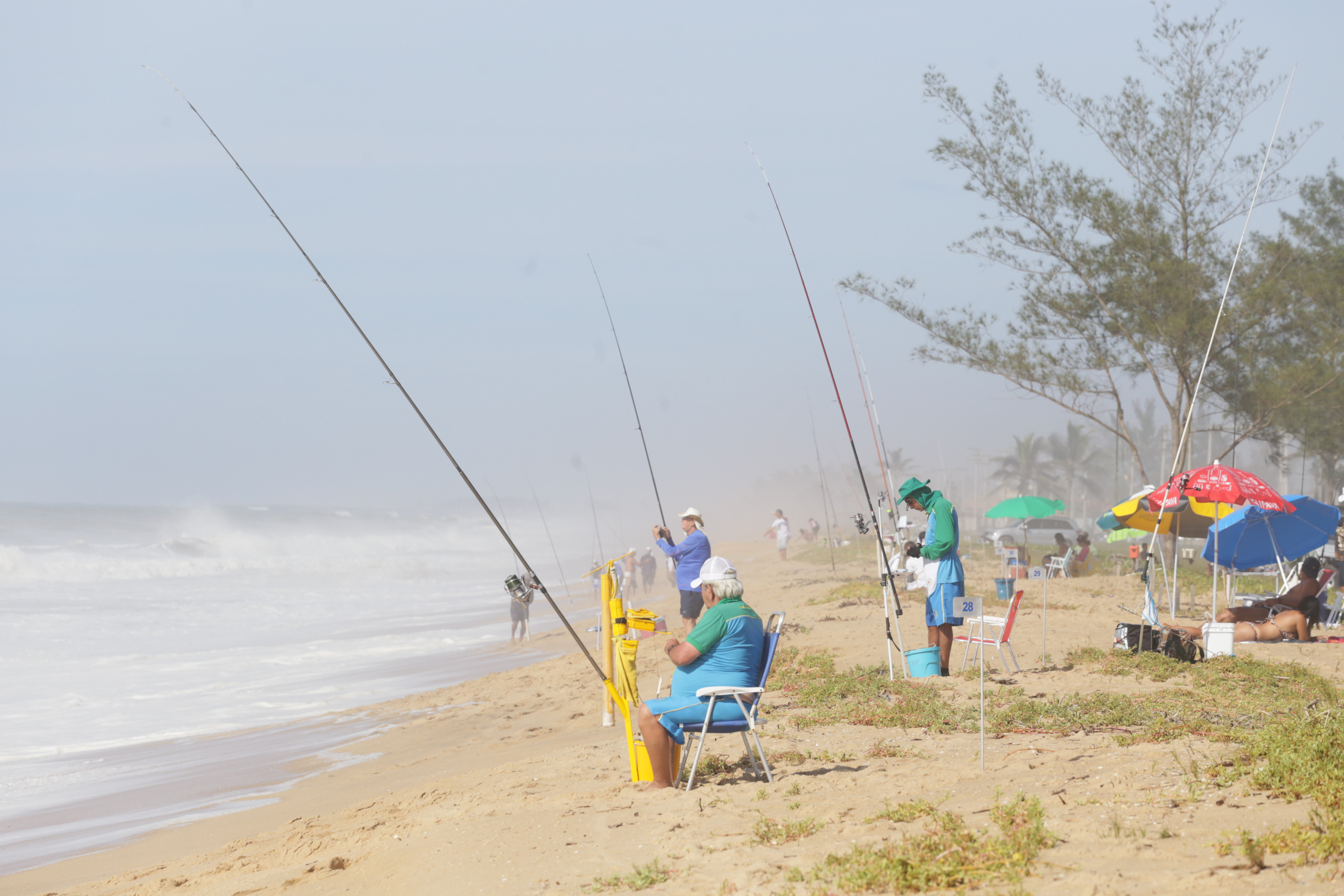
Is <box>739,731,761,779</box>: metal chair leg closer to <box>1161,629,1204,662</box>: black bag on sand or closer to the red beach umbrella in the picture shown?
<box>1161,629,1204,662</box>: black bag on sand

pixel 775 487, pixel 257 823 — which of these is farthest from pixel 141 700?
A: pixel 775 487

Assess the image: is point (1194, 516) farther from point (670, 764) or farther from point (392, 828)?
point (392, 828)

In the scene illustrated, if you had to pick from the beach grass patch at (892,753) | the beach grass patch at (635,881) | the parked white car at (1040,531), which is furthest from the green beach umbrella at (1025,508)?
the parked white car at (1040,531)

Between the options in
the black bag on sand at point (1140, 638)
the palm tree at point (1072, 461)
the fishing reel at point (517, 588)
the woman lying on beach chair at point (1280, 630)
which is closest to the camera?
the fishing reel at point (517, 588)

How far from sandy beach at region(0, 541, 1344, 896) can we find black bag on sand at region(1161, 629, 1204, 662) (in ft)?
1.87

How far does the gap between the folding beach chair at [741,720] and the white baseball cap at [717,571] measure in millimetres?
375

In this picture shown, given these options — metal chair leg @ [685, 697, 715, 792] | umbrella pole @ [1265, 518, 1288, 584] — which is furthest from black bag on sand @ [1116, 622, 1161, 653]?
metal chair leg @ [685, 697, 715, 792]

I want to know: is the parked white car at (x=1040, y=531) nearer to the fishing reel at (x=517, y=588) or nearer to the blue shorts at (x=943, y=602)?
the blue shorts at (x=943, y=602)

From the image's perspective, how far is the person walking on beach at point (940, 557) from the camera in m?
7.78

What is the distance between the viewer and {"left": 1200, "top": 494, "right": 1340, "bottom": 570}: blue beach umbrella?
35.6 feet

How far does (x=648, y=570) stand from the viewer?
86.0 ft

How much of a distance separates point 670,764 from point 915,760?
1.35 metres

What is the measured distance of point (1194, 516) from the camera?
41.6 feet

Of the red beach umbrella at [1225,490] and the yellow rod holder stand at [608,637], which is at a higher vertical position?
the red beach umbrella at [1225,490]
